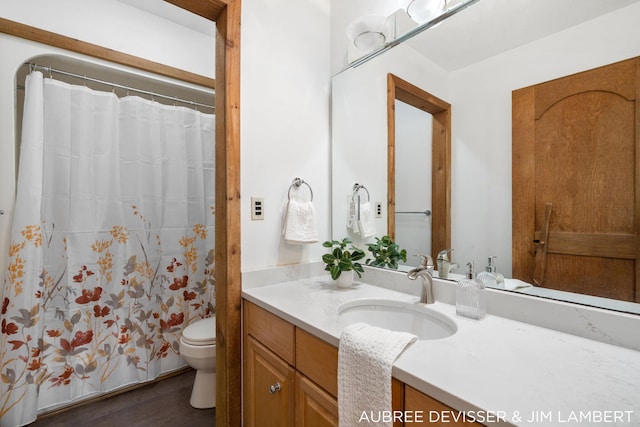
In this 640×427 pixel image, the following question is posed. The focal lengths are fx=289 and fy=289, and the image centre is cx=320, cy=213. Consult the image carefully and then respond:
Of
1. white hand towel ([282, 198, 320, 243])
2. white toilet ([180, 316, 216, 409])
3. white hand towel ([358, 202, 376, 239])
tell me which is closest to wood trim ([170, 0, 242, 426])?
white hand towel ([282, 198, 320, 243])

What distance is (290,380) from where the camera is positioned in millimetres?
979

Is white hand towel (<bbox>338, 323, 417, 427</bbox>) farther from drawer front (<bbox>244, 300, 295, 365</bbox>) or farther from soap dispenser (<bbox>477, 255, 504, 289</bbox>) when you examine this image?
soap dispenser (<bbox>477, 255, 504, 289</bbox>)

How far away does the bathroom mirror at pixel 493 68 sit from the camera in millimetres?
816

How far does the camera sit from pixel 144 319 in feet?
6.54

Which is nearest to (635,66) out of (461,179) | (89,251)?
(461,179)

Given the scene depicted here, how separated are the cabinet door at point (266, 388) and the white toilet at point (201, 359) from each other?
507 millimetres

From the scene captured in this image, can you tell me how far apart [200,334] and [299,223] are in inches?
38.4

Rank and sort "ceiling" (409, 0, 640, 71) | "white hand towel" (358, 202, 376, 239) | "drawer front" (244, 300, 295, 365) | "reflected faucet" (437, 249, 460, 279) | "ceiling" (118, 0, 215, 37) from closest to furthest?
1. "ceiling" (409, 0, 640, 71)
2. "drawer front" (244, 300, 295, 365)
3. "reflected faucet" (437, 249, 460, 279)
4. "white hand towel" (358, 202, 376, 239)
5. "ceiling" (118, 0, 215, 37)

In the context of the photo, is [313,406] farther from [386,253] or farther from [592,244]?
[592,244]

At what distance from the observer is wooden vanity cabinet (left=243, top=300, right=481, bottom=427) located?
635 millimetres

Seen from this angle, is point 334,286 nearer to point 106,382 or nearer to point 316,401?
point 316,401

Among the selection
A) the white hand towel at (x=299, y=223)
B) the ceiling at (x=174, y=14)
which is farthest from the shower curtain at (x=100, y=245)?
the white hand towel at (x=299, y=223)

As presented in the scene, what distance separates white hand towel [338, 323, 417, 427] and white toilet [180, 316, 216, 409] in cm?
123

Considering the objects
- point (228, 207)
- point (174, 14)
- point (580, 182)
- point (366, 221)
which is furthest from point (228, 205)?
point (174, 14)
